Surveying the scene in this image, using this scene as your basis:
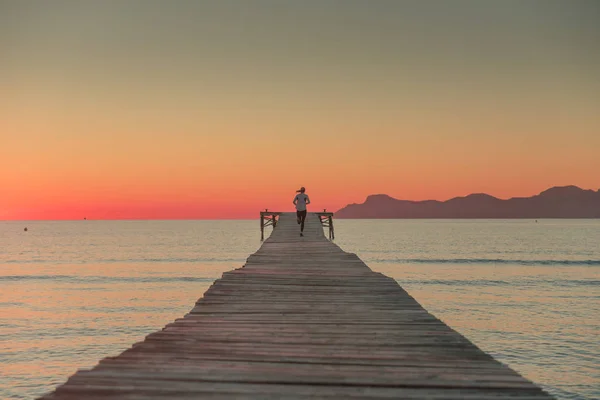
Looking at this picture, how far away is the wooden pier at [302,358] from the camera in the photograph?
4.31m

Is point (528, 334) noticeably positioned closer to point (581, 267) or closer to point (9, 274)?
point (581, 267)

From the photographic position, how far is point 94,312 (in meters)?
21.0

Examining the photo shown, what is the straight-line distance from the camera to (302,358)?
5.37m

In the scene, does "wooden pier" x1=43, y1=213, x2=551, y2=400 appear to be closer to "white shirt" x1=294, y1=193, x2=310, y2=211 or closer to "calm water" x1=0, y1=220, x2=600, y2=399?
"calm water" x1=0, y1=220, x2=600, y2=399

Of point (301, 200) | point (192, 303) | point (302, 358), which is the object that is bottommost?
point (192, 303)

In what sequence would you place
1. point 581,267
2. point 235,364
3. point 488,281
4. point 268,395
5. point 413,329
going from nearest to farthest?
1. point 268,395
2. point 235,364
3. point 413,329
4. point 488,281
5. point 581,267

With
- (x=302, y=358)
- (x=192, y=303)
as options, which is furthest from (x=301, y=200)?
(x=302, y=358)

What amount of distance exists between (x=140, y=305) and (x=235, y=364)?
1911 cm

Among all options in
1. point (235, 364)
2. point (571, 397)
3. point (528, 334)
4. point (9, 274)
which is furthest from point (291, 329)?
point (9, 274)

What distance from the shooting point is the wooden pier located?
4312 mm

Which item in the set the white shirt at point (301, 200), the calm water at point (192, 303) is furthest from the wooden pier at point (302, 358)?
the white shirt at point (301, 200)

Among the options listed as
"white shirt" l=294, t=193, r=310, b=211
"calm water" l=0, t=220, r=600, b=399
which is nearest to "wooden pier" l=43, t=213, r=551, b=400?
"calm water" l=0, t=220, r=600, b=399

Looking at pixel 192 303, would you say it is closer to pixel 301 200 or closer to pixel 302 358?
pixel 301 200

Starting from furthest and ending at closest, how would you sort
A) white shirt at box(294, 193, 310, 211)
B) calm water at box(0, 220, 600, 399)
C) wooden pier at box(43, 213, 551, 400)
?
white shirt at box(294, 193, 310, 211)
calm water at box(0, 220, 600, 399)
wooden pier at box(43, 213, 551, 400)
